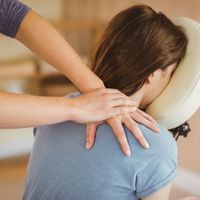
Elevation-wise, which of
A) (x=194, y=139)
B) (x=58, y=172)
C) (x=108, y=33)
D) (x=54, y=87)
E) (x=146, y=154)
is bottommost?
(x=54, y=87)

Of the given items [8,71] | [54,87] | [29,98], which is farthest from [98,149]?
[54,87]

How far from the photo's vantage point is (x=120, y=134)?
900 millimetres

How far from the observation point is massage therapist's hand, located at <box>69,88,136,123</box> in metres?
0.92

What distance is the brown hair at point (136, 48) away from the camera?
104cm

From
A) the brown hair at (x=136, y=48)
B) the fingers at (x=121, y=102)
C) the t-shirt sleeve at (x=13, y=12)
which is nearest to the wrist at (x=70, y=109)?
the fingers at (x=121, y=102)

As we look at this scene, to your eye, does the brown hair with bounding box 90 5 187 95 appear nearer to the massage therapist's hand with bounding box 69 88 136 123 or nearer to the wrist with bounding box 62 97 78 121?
the massage therapist's hand with bounding box 69 88 136 123

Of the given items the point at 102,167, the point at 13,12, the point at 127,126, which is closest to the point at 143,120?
the point at 127,126

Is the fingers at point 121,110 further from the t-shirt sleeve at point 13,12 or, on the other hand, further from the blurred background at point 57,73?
the blurred background at point 57,73

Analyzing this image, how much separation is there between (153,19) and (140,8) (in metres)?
0.06

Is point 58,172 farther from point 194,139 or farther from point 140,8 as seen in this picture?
point 194,139

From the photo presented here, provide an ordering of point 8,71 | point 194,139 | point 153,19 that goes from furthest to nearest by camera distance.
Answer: point 8,71 < point 194,139 < point 153,19

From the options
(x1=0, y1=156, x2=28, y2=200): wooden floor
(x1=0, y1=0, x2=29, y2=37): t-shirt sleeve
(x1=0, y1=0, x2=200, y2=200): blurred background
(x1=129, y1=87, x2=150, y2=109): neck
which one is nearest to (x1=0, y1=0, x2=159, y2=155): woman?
(x1=0, y1=0, x2=29, y2=37): t-shirt sleeve

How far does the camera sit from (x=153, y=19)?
107 cm

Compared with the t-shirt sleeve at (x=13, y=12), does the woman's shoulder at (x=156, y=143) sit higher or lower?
lower
